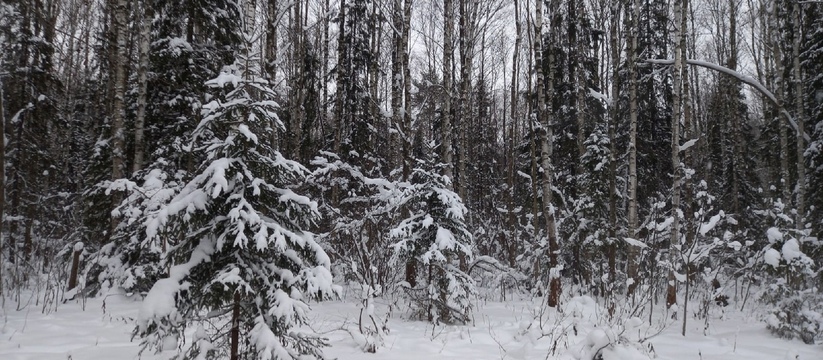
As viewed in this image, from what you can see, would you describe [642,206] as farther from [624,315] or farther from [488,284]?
[624,315]

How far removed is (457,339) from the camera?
7.11m

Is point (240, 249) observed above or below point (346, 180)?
below

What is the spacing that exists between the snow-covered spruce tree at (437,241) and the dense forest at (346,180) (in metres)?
0.05

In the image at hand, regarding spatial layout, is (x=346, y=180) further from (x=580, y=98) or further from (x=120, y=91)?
(x=580, y=98)

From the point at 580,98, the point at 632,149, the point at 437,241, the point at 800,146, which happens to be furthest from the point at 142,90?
the point at 800,146

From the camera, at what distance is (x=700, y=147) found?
24.4 metres

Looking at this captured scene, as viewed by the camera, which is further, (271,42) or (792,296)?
(271,42)

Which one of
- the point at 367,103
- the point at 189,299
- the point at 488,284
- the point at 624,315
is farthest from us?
the point at 367,103

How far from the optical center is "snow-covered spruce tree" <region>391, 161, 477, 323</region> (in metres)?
7.61

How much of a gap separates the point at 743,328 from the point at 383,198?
7.61m

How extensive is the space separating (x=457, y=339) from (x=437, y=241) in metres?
1.63

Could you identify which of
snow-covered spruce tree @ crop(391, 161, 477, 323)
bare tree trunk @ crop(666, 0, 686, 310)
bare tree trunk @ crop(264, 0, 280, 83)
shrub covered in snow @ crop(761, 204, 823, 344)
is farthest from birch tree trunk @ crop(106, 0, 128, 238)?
shrub covered in snow @ crop(761, 204, 823, 344)

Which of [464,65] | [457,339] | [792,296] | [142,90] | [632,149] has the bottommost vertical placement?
[457,339]

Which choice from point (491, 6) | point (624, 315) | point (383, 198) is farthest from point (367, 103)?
point (624, 315)
